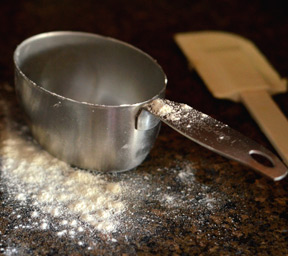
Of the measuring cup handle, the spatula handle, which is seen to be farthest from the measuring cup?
the spatula handle

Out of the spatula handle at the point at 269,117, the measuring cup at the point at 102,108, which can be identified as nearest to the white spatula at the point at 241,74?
the spatula handle at the point at 269,117

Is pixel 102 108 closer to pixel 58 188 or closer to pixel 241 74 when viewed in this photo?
pixel 58 188

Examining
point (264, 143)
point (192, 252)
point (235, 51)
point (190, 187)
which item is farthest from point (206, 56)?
point (192, 252)

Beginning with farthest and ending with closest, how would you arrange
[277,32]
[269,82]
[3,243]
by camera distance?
[277,32], [269,82], [3,243]

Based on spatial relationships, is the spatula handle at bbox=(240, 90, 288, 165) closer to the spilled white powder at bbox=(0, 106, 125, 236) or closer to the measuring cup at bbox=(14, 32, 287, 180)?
the measuring cup at bbox=(14, 32, 287, 180)

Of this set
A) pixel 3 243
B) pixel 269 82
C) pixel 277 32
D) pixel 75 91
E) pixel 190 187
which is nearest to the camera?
pixel 3 243

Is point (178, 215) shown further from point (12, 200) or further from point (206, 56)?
point (206, 56)
